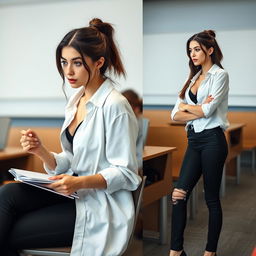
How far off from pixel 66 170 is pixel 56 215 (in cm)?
24

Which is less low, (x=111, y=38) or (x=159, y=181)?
(x=111, y=38)

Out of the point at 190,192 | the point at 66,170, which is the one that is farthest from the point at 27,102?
the point at 190,192

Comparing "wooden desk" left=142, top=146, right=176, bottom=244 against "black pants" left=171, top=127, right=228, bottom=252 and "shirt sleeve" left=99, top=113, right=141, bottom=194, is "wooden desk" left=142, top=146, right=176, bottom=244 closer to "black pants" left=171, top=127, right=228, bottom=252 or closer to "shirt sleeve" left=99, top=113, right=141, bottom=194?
"black pants" left=171, top=127, right=228, bottom=252

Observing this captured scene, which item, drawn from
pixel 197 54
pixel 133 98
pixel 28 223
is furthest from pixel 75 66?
pixel 28 223

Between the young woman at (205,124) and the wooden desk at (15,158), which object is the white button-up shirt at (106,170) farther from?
the wooden desk at (15,158)

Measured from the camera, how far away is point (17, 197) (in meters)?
1.65

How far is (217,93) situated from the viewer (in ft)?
5.92

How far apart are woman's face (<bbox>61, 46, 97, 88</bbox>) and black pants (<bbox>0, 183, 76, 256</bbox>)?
0.49m

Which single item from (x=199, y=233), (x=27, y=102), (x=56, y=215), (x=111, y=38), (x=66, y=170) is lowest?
(x=199, y=233)

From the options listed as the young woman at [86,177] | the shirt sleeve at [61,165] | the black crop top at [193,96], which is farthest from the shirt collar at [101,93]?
the black crop top at [193,96]

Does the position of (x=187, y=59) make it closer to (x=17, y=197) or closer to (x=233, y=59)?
(x=233, y=59)

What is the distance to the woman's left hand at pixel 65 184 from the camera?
61.9 inches

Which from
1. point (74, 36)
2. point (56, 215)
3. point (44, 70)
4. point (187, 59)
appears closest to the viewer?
point (56, 215)

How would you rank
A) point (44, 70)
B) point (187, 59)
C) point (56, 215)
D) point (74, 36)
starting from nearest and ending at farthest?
1. point (56, 215)
2. point (74, 36)
3. point (187, 59)
4. point (44, 70)
